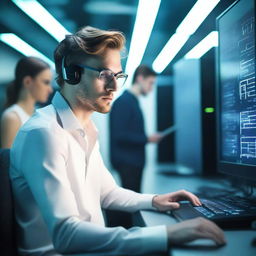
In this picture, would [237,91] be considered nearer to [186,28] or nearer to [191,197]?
[191,197]

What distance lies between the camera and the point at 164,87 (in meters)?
6.17

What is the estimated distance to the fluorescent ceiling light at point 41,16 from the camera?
248 cm

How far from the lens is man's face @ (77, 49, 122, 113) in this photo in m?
0.95

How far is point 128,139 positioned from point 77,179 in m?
1.39

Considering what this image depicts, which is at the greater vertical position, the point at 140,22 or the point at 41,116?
the point at 140,22

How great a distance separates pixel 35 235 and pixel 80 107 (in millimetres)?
380

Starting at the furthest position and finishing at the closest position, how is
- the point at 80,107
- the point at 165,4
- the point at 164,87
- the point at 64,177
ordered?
the point at 164,87
the point at 165,4
the point at 80,107
the point at 64,177

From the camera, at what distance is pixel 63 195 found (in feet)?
2.32

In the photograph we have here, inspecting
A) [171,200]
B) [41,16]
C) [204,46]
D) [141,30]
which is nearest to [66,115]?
[171,200]

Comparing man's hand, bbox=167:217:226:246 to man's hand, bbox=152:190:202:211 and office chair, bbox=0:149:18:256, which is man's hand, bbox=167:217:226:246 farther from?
office chair, bbox=0:149:18:256

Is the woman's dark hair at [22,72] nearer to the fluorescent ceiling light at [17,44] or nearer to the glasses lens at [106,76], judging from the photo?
the fluorescent ceiling light at [17,44]

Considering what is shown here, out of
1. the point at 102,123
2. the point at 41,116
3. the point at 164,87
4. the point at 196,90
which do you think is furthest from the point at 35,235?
the point at 164,87

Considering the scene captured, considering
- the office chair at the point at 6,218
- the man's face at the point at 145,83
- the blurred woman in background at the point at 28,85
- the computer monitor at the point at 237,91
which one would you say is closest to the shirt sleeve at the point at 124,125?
the man's face at the point at 145,83

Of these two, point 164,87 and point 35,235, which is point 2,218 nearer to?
point 35,235
